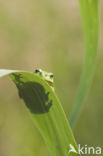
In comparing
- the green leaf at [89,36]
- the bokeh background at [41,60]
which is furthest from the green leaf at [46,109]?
the bokeh background at [41,60]

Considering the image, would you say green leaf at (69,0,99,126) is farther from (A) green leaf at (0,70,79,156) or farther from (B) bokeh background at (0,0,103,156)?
(B) bokeh background at (0,0,103,156)

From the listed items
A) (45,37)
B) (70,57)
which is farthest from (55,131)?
(45,37)

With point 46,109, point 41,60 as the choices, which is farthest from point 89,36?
point 41,60

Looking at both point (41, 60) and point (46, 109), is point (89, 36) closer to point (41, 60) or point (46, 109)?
point (46, 109)

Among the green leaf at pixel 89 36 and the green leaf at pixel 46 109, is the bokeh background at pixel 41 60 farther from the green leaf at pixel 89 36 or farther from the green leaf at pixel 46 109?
the green leaf at pixel 46 109

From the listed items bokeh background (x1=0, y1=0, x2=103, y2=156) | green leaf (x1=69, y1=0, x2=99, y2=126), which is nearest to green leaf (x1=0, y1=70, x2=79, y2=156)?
green leaf (x1=69, y1=0, x2=99, y2=126)

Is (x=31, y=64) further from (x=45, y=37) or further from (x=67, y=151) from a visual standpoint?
(x=67, y=151)
